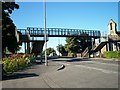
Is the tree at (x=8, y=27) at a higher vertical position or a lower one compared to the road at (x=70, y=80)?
higher

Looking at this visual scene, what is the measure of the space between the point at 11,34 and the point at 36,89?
31.3m

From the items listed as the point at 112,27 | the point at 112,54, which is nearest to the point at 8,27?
the point at 112,54

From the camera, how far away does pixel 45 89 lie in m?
11.9

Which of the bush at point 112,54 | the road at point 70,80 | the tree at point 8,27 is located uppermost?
the tree at point 8,27

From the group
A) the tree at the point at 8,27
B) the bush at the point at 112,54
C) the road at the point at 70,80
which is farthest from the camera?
the bush at the point at 112,54

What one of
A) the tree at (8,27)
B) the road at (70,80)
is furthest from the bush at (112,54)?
the road at (70,80)

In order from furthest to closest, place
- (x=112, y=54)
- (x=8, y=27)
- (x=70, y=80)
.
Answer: (x=112, y=54), (x=8, y=27), (x=70, y=80)

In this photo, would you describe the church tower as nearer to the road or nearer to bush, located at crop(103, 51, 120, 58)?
bush, located at crop(103, 51, 120, 58)

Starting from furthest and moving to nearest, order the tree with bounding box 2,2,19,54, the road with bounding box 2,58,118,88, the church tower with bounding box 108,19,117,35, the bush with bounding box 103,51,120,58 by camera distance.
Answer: the church tower with bounding box 108,19,117,35, the bush with bounding box 103,51,120,58, the tree with bounding box 2,2,19,54, the road with bounding box 2,58,118,88

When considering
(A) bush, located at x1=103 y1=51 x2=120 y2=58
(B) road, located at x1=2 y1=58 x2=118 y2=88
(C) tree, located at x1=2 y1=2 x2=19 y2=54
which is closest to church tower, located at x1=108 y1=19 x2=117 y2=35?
(A) bush, located at x1=103 y1=51 x2=120 y2=58

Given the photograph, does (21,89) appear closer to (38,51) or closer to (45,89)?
(45,89)

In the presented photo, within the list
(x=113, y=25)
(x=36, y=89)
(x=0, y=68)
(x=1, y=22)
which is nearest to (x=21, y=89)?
(x=36, y=89)

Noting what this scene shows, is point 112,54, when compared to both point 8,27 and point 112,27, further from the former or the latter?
point 8,27

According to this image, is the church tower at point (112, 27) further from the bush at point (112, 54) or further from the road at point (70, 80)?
the road at point (70, 80)
